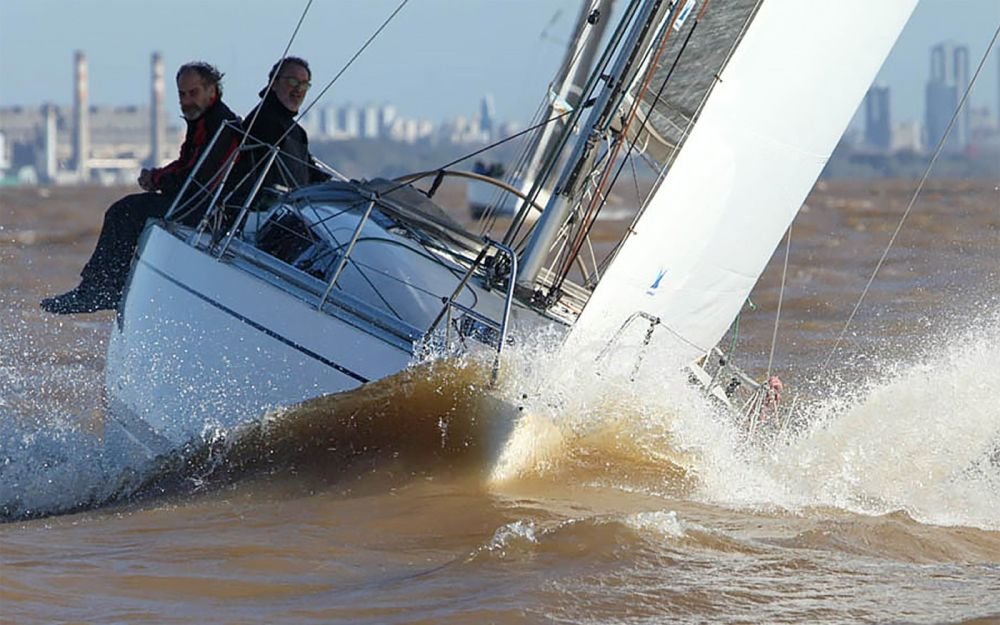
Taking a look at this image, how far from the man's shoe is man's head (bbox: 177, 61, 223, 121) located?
82 centimetres

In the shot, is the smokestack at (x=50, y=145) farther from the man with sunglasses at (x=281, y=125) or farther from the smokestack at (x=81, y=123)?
the man with sunglasses at (x=281, y=125)

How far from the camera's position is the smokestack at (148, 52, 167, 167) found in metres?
91.7

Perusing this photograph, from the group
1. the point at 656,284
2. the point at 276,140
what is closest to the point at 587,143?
the point at 656,284

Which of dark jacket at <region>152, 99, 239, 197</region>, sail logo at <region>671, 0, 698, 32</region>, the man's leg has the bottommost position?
the man's leg

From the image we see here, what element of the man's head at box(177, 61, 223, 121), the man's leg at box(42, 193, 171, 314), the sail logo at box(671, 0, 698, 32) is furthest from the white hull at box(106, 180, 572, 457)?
the sail logo at box(671, 0, 698, 32)

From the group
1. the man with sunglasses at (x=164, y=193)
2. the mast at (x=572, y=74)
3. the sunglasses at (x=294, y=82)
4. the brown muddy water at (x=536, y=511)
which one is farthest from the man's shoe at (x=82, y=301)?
the mast at (x=572, y=74)

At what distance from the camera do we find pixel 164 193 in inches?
269

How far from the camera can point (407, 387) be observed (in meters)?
5.25

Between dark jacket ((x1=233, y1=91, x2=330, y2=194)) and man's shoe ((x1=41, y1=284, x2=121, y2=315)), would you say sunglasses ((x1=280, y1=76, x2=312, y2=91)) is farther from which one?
man's shoe ((x1=41, y1=284, x2=121, y2=315))

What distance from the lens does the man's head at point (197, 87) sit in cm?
679

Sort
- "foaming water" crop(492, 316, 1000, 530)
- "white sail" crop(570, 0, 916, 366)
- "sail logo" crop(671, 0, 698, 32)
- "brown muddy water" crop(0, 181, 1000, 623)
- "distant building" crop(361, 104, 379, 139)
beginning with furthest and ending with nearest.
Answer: "distant building" crop(361, 104, 379, 139)
"sail logo" crop(671, 0, 698, 32)
"white sail" crop(570, 0, 916, 366)
"foaming water" crop(492, 316, 1000, 530)
"brown muddy water" crop(0, 181, 1000, 623)

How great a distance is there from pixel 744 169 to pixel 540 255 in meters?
0.83

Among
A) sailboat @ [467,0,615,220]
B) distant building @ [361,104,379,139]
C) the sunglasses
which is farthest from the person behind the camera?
distant building @ [361,104,379,139]

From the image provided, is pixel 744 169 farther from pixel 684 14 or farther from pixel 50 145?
pixel 50 145
